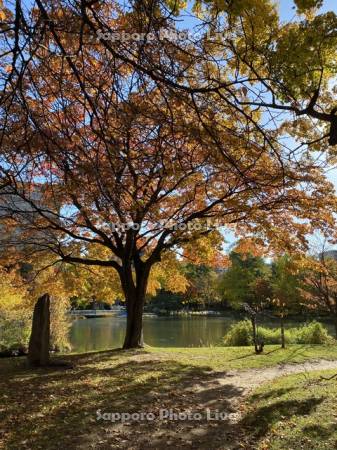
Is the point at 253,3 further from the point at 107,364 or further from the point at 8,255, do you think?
the point at 8,255

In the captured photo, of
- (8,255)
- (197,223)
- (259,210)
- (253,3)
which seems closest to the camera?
(253,3)

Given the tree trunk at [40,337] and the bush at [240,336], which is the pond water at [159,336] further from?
the tree trunk at [40,337]

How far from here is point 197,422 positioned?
5.76 m

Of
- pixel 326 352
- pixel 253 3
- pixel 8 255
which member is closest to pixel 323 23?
pixel 253 3

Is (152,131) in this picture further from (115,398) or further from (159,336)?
(159,336)

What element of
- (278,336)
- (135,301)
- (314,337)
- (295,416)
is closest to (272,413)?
(295,416)

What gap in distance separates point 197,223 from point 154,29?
29.9 ft

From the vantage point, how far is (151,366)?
9898 millimetres

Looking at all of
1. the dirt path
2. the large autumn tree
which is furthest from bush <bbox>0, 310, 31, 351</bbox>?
the dirt path

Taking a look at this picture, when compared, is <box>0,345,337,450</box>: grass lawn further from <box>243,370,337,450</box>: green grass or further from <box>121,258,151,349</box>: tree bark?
<box>121,258,151,349</box>: tree bark

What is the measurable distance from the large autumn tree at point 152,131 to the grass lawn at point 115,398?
283 centimetres

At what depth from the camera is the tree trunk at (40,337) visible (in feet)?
32.6

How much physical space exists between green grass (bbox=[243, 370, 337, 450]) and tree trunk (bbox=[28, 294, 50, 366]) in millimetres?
4998

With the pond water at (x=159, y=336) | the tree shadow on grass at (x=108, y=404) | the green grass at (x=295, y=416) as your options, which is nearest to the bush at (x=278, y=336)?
the pond water at (x=159, y=336)
